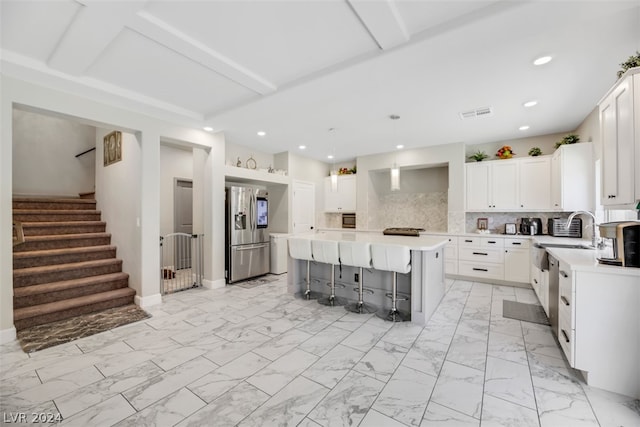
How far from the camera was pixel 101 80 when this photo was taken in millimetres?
2957

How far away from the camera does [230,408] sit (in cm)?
173

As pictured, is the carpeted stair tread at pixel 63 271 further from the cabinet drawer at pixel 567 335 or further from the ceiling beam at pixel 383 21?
the cabinet drawer at pixel 567 335

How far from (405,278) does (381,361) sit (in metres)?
1.30

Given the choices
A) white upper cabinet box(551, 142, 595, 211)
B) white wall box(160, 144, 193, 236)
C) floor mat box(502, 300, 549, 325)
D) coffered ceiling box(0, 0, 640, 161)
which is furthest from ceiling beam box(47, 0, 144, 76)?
white upper cabinet box(551, 142, 595, 211)

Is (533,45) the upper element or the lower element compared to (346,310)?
upper

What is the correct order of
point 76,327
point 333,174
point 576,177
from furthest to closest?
point 333,174 → point 576,177 → point 76,327

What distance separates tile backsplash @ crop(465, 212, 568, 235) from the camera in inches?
187

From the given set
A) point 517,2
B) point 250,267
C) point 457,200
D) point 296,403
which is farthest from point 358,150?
point 296,403

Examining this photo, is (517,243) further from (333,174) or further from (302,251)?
(302,251)

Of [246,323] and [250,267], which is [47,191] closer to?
[250,267]

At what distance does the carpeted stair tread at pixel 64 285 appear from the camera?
318 centimetres

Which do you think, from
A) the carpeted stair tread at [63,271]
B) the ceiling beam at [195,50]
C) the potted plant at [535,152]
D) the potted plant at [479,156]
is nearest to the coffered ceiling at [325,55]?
the ceiling beam at [195,50]

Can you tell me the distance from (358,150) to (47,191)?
21.8ft

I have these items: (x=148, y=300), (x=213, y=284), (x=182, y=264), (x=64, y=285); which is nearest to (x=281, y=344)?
(x=148, y=300)
